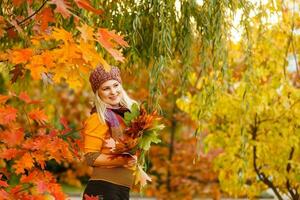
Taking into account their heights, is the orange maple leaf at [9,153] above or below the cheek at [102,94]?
below

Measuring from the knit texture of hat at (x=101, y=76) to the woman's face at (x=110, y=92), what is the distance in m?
0.02

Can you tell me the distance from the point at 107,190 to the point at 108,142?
29cm

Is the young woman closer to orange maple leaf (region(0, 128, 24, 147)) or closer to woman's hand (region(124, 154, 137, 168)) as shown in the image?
woman's hand (region(124, 154, 137, 168))

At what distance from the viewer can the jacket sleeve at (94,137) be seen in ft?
11.7

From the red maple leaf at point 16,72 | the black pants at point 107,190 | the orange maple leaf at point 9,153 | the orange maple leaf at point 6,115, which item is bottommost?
the black pants at point 107,190

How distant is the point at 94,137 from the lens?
3562mm

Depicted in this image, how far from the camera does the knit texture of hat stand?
3.74 m

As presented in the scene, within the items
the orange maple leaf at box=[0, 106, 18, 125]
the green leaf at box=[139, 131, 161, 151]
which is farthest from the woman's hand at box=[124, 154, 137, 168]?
the orange maple leaf at box=[0, 106, 18, 125]

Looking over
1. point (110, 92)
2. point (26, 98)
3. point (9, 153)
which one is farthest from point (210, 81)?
point (9, 153)

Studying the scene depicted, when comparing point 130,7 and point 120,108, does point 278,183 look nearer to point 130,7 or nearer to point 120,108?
point 130,7

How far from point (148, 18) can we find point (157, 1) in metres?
0.26

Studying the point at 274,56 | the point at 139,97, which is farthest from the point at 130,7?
the point at 139,97

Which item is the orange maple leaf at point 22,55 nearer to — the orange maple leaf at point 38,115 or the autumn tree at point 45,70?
the autumn tree at point 45,70

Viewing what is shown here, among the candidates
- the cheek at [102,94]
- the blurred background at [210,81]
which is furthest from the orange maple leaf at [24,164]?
the cheek at [102,94]
